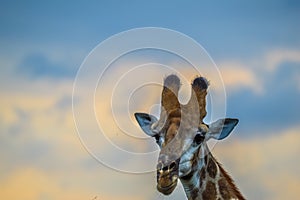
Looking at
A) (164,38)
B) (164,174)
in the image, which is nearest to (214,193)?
(164,174)

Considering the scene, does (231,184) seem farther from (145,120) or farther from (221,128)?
(145,120)

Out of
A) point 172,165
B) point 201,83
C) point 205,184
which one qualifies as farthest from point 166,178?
point 201,83

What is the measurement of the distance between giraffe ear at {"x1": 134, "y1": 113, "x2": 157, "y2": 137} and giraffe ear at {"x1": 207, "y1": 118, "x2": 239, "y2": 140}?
1533mm

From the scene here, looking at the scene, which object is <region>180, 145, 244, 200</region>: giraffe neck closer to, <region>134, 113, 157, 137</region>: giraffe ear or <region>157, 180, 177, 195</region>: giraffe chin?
<region>157, 180, 177, 195</region>: giraffe chin

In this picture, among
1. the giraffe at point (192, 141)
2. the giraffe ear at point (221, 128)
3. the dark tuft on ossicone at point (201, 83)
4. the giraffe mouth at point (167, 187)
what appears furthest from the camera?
the dark tuft on ossicone at point (201, 83)

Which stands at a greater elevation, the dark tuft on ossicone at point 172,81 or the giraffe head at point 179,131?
the dark tuft on ossicone at point 172,81

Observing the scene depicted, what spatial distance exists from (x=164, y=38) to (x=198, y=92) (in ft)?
10.6

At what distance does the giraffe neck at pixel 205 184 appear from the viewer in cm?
2014

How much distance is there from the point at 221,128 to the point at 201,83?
118 centimetres

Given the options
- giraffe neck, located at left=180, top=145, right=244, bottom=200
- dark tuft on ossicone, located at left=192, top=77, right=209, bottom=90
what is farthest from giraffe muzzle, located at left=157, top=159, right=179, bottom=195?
dark tuft on ossicone, located at left=192, top=77, right=209, bottom=90

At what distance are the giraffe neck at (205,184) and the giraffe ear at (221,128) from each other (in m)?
0.43

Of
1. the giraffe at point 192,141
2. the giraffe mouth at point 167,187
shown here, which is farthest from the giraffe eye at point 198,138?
the giraffe mouth at point 167,187

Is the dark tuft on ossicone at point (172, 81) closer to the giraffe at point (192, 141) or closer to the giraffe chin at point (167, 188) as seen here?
the giraffe at point (192, 141)

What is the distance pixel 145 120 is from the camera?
21688 mm
